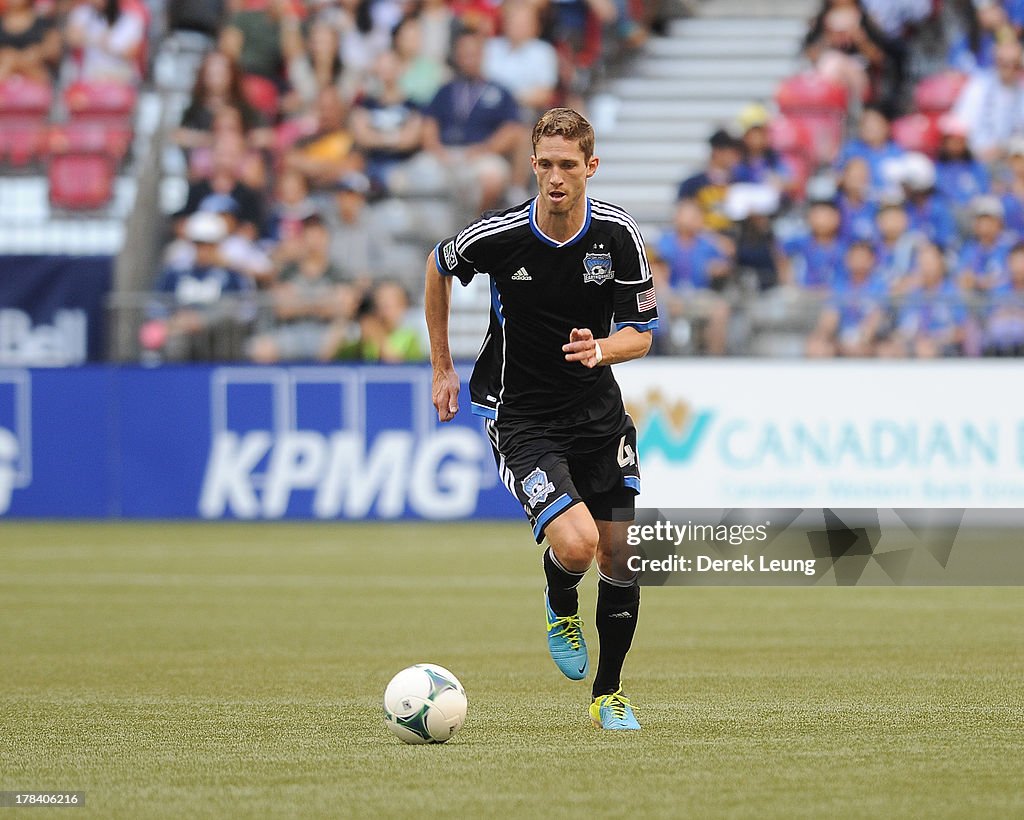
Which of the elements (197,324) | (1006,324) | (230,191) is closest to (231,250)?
(230,191)

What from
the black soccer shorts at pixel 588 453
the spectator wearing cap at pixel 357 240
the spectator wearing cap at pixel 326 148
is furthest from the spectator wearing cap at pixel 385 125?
the black soccer shorts at pixel 588 453

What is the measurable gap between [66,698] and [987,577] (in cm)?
848

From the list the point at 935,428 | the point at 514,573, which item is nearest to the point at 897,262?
the point at 935,428

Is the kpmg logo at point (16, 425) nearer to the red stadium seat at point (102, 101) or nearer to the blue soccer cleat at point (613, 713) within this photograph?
the red stadium seat at point (102, 101)

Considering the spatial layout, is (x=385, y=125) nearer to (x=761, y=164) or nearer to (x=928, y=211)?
(x=761, y=164)

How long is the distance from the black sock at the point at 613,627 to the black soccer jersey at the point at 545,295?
2.41ft

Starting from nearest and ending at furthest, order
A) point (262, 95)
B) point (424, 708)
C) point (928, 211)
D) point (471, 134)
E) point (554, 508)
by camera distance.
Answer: point (424, 708) → point (554, 508) → point (928, 211) → point (471, 134) → point (262, 95)

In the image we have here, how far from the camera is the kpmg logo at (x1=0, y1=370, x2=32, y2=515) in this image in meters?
19.0

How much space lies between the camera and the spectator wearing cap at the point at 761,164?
65.0 ft

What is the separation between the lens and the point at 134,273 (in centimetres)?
2078

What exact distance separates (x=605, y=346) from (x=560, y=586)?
1046 mm

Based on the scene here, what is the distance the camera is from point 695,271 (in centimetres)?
1864

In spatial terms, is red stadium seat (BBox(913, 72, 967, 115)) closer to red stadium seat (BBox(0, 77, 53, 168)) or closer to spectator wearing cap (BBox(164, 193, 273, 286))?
spectator wearing cap (BBox(164, 193, 273, 286))

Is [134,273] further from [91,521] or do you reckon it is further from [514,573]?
[514,573]
